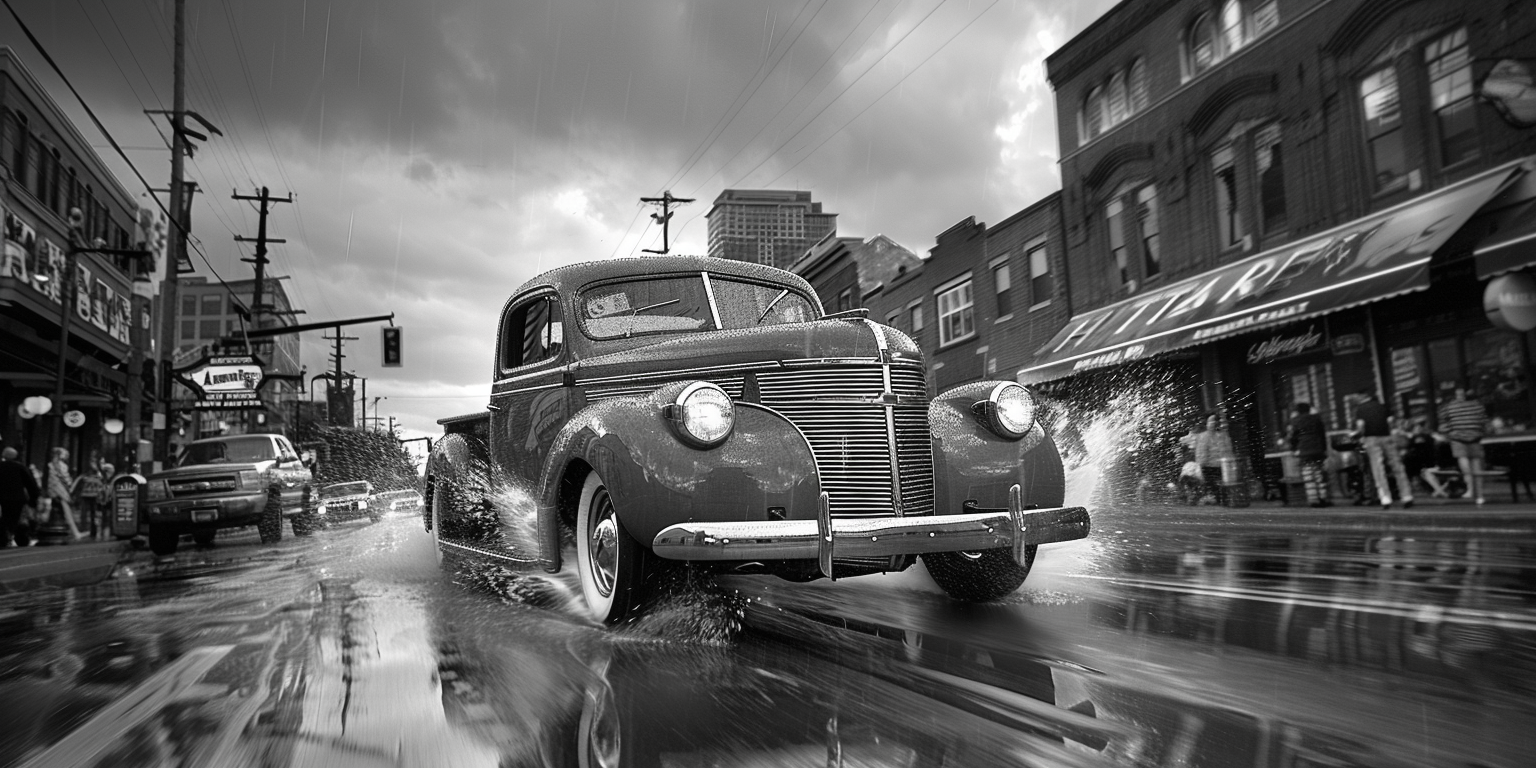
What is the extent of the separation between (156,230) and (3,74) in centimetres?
719

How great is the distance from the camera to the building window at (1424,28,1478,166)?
13.7 m

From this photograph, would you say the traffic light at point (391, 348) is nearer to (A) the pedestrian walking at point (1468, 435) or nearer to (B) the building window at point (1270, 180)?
(B) the building window at point (1270, 180)

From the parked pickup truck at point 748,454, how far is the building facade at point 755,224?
70478 mm

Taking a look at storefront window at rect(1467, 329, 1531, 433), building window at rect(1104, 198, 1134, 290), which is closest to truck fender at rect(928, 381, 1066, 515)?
storefront window at rect(1467, 329, 1531, 433)

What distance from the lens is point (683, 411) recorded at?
408 cm

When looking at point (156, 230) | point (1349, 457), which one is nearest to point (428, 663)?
point (1349, 457)

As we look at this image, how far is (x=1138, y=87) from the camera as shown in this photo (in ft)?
66.8

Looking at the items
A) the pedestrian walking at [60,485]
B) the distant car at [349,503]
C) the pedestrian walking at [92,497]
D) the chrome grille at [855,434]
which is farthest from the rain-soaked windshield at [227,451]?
the chrome grille at [855,434]

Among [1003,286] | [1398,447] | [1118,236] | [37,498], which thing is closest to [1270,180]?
[1118,236]

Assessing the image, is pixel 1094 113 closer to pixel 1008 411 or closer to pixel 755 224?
pixel 1008 411

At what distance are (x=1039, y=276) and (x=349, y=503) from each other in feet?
67.8

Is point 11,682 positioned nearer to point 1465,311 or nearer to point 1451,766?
point 1451,766

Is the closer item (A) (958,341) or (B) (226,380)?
(B) (226,380)

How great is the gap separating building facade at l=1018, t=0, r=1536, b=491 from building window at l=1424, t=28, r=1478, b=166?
27 millimetres
